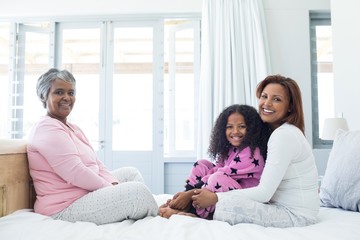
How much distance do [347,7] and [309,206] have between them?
5.75 feet

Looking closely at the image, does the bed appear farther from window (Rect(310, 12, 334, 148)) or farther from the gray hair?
window (Rect(310, 12, 334, 148))

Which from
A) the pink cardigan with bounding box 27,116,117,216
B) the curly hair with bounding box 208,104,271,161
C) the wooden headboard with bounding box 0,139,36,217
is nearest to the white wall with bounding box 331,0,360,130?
the curly hair with bounding box 208,104,271,161

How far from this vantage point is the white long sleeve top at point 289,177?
1.20 metres

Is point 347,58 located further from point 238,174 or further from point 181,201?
point 181,201

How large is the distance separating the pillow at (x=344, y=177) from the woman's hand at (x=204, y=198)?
604mm

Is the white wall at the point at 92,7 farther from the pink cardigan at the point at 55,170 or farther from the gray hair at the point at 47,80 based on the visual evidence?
the pink cardigan at the point at 55,170

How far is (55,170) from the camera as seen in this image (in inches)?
50.9

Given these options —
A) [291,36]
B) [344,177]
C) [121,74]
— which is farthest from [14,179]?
[291,36]

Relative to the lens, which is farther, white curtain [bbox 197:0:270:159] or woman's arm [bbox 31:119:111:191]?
white curtain [bbox 197:0:270:159]

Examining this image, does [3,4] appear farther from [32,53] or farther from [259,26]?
[259,26]

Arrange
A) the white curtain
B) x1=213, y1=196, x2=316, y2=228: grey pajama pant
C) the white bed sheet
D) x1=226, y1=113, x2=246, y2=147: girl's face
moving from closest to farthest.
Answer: the white bed sheet → x1=213, y1=196, x2=316, y2=228: grey pajama pant → x1=226, y1=113, x2=246, y2=147: girl's face → the white curtain

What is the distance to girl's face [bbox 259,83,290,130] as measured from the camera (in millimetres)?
1301

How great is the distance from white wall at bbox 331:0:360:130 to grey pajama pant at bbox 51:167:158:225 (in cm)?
171

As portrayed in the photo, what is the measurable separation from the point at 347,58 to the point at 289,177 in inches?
57.9
